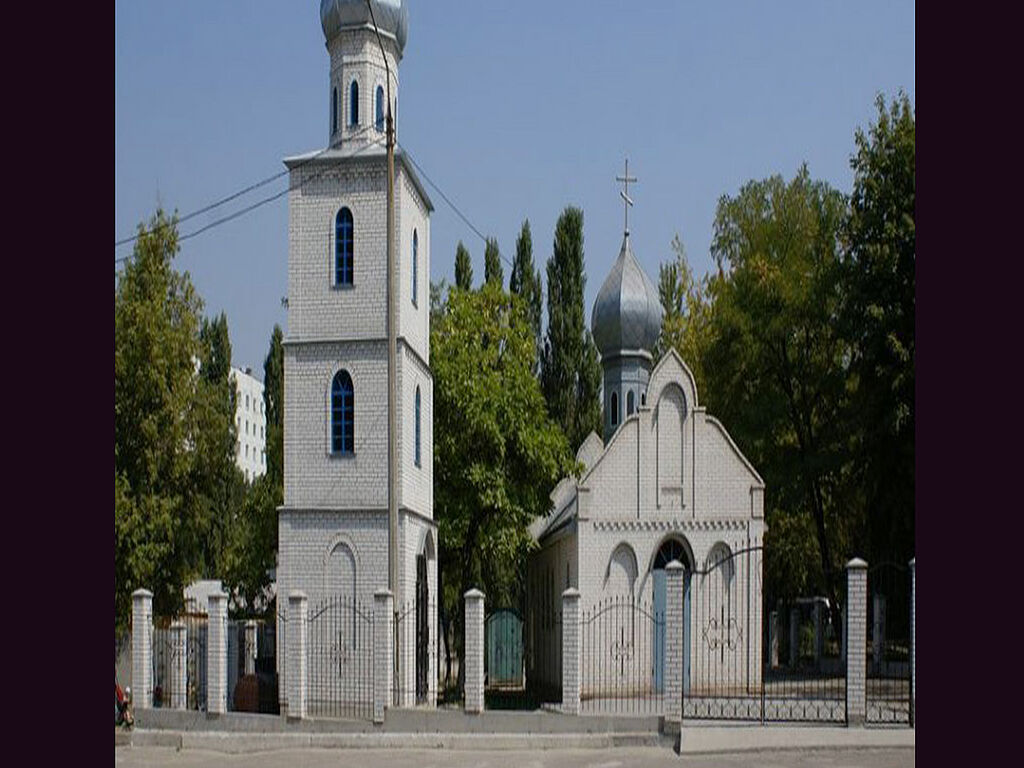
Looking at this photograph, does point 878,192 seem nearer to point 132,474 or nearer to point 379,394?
point 379,394

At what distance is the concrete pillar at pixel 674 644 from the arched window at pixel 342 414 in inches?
254

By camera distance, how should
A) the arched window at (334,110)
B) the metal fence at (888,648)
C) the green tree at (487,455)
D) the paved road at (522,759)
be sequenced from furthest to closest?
the green tree at (487,455)
the arched window at (334,110)
the metal fence at (888,648)
the paved road at (522,759)

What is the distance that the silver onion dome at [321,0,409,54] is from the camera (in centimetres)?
2539

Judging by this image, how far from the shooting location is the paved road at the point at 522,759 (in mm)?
18562

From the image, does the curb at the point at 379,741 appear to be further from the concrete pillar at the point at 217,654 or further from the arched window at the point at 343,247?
the arched window at the point at 343,247

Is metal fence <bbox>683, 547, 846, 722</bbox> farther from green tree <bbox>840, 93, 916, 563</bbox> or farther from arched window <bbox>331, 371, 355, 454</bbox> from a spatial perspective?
arched window <bbox>331, 371, 355, 454</bbox>

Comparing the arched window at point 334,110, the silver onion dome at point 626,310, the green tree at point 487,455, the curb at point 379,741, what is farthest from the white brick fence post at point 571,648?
the silver onion dome at point 626,310

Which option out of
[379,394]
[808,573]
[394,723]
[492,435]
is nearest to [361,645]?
[394,723]

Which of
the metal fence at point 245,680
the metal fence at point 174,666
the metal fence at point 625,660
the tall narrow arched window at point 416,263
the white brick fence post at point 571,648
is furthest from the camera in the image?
the metal fence at point 625,660

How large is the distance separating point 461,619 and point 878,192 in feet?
49.1

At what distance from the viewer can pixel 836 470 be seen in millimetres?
34938

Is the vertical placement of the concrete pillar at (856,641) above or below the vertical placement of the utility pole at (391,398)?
below

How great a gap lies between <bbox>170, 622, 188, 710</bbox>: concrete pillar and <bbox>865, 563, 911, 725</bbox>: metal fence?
10900 mm

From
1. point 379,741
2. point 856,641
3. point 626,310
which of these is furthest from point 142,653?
point 626,310
